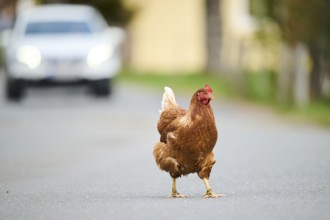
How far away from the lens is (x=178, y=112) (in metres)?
10.3

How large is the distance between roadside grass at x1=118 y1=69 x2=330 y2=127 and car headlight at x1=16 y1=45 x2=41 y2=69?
14.2 feet

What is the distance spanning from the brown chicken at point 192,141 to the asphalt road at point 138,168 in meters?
0.28

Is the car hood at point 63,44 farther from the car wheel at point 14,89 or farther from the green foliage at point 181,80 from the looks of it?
the green foliage at point 181,80

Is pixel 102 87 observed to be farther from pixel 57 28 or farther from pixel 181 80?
pixel 181 80

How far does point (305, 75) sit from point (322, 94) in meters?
0.97

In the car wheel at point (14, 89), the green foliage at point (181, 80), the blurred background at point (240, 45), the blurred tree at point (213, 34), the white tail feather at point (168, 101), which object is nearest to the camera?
the white tail feather at point (168, 101)

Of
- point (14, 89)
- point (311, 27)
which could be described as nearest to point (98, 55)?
point (14, 89)

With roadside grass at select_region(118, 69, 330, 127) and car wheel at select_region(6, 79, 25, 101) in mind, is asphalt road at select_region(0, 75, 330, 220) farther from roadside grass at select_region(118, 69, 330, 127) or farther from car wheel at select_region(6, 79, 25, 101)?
car wheel at select_region(6, 79, 25, 101)

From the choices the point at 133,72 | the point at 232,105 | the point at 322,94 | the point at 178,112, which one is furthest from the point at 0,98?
the point at 178,112

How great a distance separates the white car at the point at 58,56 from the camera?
2431 cm

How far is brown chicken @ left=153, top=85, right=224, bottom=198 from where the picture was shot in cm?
977

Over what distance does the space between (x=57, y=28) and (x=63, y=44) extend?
120 centimetres

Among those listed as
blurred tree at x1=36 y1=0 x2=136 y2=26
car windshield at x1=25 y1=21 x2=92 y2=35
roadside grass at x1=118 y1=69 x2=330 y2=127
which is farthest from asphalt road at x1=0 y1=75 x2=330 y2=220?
blurred tree at x1=36 y1=0 x2=136 y2=26

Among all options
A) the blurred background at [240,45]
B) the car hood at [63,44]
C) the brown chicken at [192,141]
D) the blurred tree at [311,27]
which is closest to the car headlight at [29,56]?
the car hood at [63,44]
